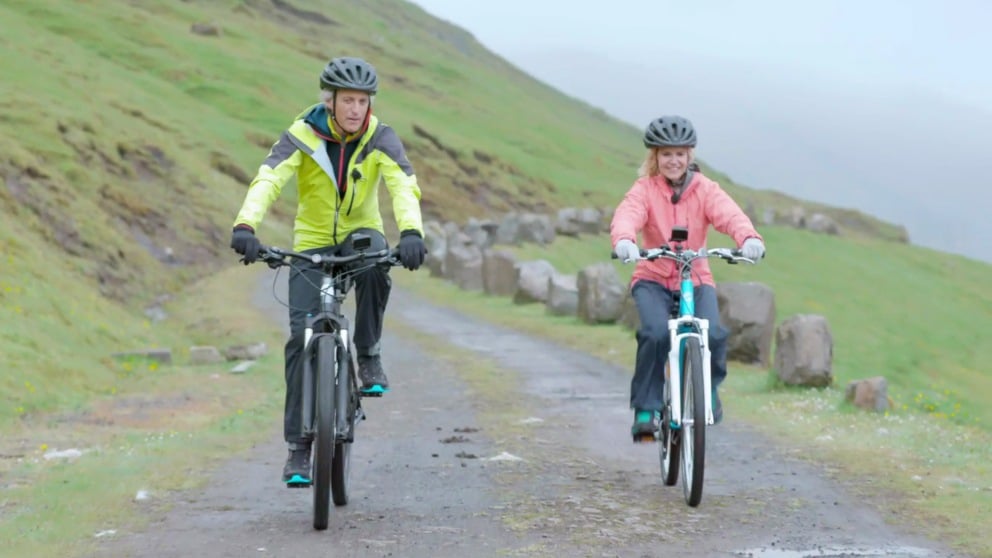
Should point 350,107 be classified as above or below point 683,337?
above

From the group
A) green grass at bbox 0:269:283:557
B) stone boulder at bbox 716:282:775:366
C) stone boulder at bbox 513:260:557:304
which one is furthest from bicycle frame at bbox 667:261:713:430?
stone boulder at bbox 513:260:557:304

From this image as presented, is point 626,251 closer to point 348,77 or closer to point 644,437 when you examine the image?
point 644,437

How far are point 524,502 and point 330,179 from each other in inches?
87.1

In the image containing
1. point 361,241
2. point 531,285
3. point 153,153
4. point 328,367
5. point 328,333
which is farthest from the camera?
point 153,153

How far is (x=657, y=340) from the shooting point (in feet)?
27.1

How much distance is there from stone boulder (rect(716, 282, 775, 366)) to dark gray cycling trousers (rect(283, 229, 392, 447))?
10159 millimetres

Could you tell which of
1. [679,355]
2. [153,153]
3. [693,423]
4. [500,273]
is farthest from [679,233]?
[153,153]

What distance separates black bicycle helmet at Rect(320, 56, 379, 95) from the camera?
7215mm

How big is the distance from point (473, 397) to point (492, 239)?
27952 mm

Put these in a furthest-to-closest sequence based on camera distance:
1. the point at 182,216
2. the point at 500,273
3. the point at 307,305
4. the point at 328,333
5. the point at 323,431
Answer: the point at 182,216
the point at 500,273
the point at 307,305
the point at 328,333
the point at 323,431

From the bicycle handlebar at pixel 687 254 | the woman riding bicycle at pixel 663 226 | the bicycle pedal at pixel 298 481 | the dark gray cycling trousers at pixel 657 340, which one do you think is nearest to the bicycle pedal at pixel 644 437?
the woman riding bicycle at pixel 663 226

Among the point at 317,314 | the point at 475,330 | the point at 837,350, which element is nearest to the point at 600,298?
the point at 475,330

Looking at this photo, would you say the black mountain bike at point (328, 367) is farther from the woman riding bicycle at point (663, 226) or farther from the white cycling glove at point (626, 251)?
the woman riding bicycle at point (663, 226)

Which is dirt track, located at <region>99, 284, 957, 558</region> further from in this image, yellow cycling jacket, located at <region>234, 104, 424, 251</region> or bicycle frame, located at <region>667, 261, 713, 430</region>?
yellow cycling jacket, located at <region>234, 104, 424, 251</region>
